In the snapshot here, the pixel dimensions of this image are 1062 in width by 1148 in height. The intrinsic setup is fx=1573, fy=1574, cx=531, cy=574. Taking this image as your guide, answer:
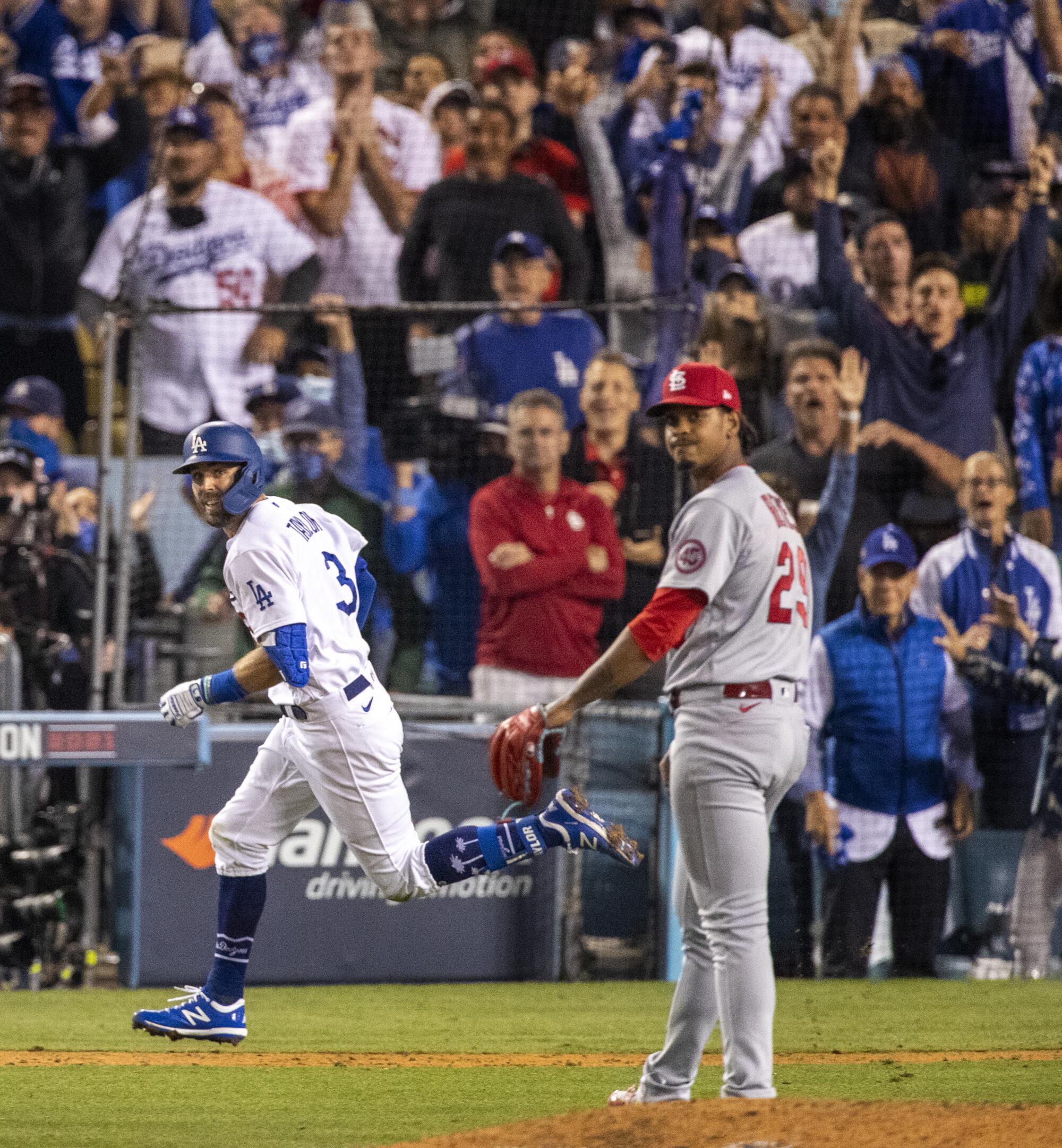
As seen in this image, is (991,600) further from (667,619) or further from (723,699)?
(667,619)

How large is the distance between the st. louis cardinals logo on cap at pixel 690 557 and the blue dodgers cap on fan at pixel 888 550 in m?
3.96

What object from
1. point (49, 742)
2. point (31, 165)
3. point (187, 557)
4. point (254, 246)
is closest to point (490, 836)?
point (49, 742)

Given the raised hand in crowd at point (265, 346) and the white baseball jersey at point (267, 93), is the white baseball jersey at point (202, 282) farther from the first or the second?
the white baseball jersey at point (267, 93)

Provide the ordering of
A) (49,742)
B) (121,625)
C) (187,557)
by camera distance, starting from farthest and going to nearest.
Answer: (187,557) → (121,625) → (49,742)

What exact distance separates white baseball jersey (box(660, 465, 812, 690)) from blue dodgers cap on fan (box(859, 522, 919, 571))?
3755 mm

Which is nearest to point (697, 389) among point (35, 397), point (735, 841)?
point (735, 841)

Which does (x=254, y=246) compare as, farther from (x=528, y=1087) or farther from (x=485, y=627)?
(x=528, y=1087)

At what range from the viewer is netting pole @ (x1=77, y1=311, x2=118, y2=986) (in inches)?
267

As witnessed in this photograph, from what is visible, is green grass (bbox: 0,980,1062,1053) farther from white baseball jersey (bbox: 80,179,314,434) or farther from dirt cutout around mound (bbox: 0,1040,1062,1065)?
white baseball jersey (bbox: 80,179,314,434)

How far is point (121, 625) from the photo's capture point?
7000 mm

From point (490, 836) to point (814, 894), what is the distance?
2920mm

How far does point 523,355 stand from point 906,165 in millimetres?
2405

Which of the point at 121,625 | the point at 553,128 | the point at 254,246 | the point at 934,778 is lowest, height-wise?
the point at 934,778

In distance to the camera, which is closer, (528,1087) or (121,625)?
(528,1087)
